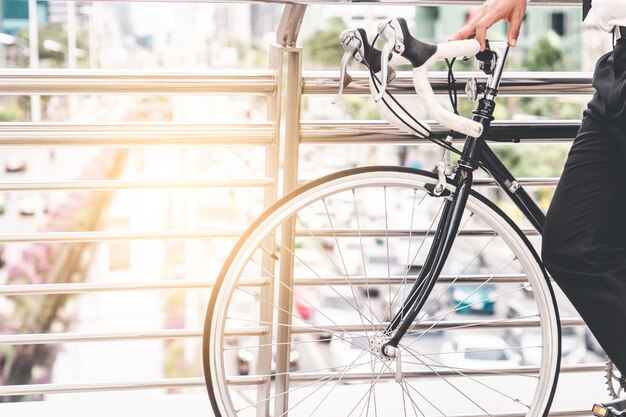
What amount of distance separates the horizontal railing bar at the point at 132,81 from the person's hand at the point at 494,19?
47 centimetres

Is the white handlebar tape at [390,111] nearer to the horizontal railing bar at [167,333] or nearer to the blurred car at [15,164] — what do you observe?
the horizontal railing bar at [167,333]

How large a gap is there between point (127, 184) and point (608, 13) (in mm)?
939

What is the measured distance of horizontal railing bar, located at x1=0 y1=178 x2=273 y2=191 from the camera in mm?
1625

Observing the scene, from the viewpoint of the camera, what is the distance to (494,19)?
1.35m

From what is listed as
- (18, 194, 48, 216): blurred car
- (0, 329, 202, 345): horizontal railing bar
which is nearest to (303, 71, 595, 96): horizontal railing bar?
(0, 329, 202, 345): horizontal railing bar

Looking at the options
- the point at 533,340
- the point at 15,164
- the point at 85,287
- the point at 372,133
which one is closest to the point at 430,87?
the point at 372,133

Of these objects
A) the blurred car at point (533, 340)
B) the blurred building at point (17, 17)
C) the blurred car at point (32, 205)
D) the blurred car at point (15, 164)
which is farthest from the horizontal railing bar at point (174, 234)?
the blurred building at point (17, 17)

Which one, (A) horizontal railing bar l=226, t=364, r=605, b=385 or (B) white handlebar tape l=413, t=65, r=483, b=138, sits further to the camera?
(A) horizontal railing bar l=226, t=364, r=605, b=385

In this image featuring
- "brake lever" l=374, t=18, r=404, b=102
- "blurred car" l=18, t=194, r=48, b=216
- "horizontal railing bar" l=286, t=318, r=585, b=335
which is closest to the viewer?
"brake lever" l=374, t=18, r=404, b=102

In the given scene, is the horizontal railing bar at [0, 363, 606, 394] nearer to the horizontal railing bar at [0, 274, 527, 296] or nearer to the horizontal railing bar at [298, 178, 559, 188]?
the horizontal railing bar at [0, 274, 527, 296]

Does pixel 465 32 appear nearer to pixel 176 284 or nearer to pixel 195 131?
pixel 195 131

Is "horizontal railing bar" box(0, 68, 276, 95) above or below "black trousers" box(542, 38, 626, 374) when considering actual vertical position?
above

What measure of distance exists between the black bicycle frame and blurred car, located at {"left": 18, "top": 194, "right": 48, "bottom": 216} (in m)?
25.8

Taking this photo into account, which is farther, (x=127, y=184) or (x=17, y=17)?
(x=17, y=17)
